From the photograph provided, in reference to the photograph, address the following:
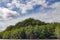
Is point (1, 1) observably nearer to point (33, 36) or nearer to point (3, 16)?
point (3, 16)

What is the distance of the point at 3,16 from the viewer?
294 inches

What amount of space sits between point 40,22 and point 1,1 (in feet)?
3.50

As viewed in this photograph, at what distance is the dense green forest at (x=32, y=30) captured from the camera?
7312 mm

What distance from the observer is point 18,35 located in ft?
24.3

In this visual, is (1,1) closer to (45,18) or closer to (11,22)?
(11,22)

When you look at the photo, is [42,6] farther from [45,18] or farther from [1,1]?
[1,1]

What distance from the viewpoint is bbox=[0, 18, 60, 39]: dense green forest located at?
7312mm

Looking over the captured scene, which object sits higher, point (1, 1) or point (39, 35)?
point (1, 1)

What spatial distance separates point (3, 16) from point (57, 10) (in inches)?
50.8

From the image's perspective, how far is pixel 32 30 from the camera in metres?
7.37

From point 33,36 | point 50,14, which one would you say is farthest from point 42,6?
point 33,36

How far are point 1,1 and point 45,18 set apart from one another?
113 cm

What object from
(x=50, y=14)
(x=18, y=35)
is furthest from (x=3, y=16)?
(x=50, y=14)

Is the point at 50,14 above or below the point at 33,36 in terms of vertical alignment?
above
